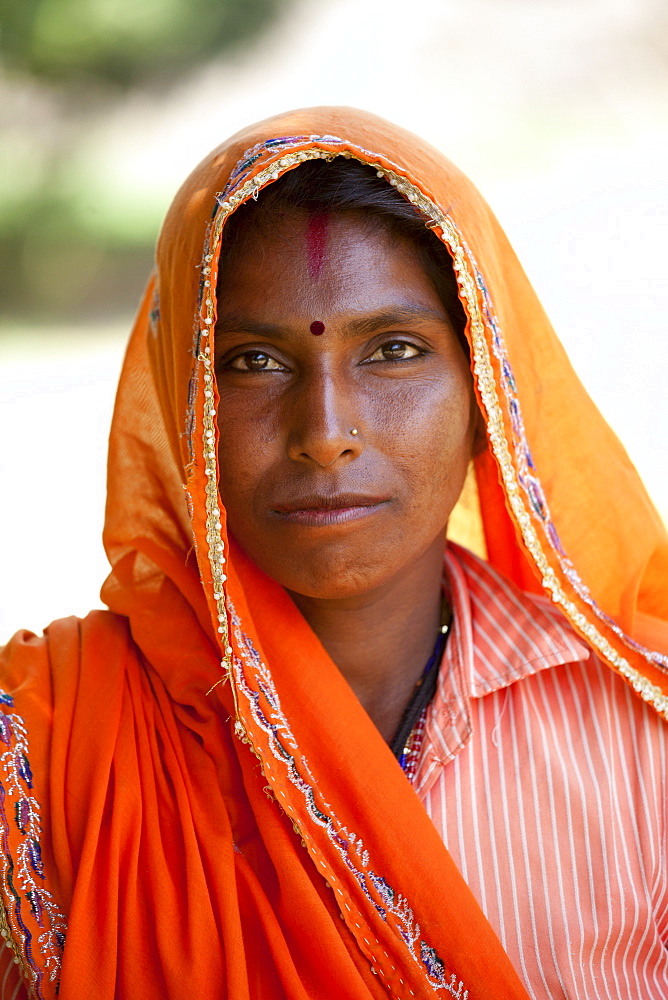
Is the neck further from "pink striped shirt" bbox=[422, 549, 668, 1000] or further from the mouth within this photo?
the mouth

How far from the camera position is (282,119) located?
1.65 m

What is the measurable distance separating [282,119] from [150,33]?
4.38 metres

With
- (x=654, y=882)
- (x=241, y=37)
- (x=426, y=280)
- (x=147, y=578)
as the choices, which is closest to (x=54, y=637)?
(x=147, y=578)

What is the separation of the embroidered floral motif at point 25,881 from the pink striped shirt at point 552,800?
0.63m

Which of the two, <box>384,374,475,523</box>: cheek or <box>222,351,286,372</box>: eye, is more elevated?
<box>222,351,286,372</box>: eye

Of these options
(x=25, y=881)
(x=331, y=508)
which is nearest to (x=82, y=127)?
(x=331, y=508)

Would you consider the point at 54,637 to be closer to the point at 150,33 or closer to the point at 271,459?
the point at 271,459

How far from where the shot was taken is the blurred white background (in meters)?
4.30

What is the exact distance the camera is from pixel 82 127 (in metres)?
5.61

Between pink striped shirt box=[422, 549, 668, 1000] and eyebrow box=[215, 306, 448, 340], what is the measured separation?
59cm

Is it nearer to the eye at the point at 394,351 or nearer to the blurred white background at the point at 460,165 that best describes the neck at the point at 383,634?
the eye at the point at 394,351

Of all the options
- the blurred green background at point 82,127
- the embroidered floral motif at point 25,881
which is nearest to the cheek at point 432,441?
the embroidered floral motif at point 25,881

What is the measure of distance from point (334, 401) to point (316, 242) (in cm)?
28

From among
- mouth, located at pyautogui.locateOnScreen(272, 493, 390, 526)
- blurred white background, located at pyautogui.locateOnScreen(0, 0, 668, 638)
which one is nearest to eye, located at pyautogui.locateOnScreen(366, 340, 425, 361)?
mouth, located at pyautogui.locateOnScreen(272, 493, 390, 526)
